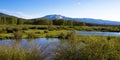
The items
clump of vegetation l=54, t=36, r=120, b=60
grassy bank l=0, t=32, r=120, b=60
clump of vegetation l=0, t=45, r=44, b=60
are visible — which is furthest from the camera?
clump of vegetation l=54, t=36, r=120, b=60

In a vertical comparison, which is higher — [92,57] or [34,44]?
[34,44]

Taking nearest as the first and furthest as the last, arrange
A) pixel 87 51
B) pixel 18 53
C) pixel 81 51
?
pixel 18 53 → pixel 87 51 → pixel 81 51

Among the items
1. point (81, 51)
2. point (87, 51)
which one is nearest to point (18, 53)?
point (81, 51)

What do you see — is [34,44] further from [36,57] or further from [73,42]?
[73,42]

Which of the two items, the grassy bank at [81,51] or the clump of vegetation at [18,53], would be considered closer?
the clump of vegetation at [18,53]

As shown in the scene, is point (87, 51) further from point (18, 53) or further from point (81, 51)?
point (18, 53)

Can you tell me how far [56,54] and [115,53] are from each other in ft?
7.18

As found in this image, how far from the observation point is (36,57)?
652cm

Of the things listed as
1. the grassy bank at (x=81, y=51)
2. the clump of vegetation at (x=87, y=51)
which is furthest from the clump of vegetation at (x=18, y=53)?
the clump of vegetation at (x=87, y=51)

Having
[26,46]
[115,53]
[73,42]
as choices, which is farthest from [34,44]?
[115,53]

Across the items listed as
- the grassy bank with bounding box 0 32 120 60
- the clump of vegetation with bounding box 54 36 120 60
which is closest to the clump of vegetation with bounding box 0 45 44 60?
the grassy bank with bounding box 0 32 120 60

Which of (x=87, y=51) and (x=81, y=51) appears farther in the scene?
(x=81, y=51)

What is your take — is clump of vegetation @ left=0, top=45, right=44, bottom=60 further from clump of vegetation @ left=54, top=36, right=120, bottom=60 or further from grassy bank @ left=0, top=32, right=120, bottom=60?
clump of vegetation @ left=54, top=36, right=120, bottom=60

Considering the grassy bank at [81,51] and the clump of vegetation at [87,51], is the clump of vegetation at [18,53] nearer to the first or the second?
the grassy bank at [81,51]
